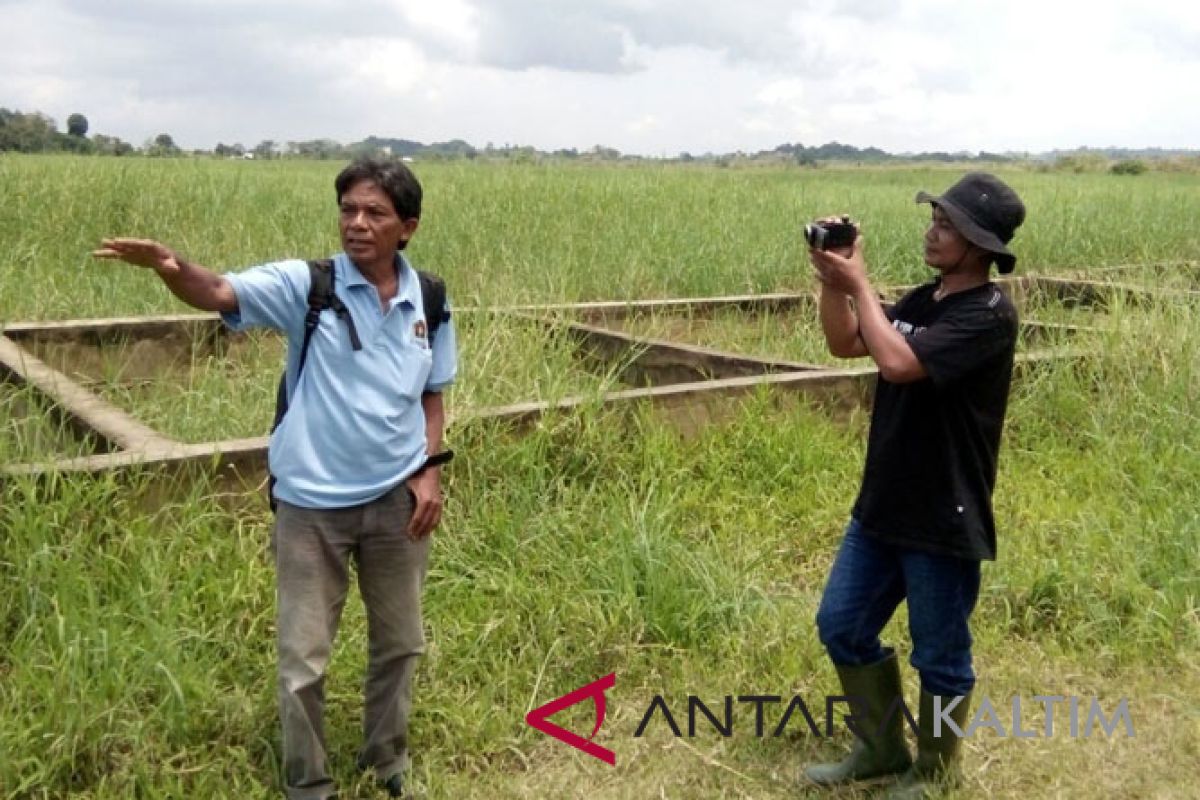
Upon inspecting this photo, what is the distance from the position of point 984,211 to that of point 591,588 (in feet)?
5.56

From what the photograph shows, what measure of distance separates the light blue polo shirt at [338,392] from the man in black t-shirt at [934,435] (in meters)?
0.95

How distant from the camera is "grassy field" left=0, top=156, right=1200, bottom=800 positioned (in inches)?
120

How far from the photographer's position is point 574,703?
340 centimetres

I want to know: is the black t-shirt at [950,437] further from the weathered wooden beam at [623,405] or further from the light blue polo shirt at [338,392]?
the weathered wooden beam at [623,405]

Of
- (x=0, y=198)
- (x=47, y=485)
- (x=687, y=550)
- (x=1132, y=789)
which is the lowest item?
(x=1132, y=789)

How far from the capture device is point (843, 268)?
269 centimetres

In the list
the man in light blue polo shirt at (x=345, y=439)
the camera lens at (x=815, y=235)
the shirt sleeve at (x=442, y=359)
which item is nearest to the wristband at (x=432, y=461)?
the man in light blue polo shirt at (x=345, y=439)

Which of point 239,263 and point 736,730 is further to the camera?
point 239,263

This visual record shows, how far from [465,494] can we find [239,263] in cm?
436

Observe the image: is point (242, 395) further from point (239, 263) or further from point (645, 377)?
point (239, 263)

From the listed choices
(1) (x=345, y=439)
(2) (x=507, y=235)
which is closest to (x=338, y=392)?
(1) (x=345, y=439)

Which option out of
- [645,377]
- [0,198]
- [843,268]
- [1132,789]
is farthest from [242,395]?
[0,198]

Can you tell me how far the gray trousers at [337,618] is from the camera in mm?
2688

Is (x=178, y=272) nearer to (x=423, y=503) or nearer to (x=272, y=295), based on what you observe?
(x=272, y=295)
